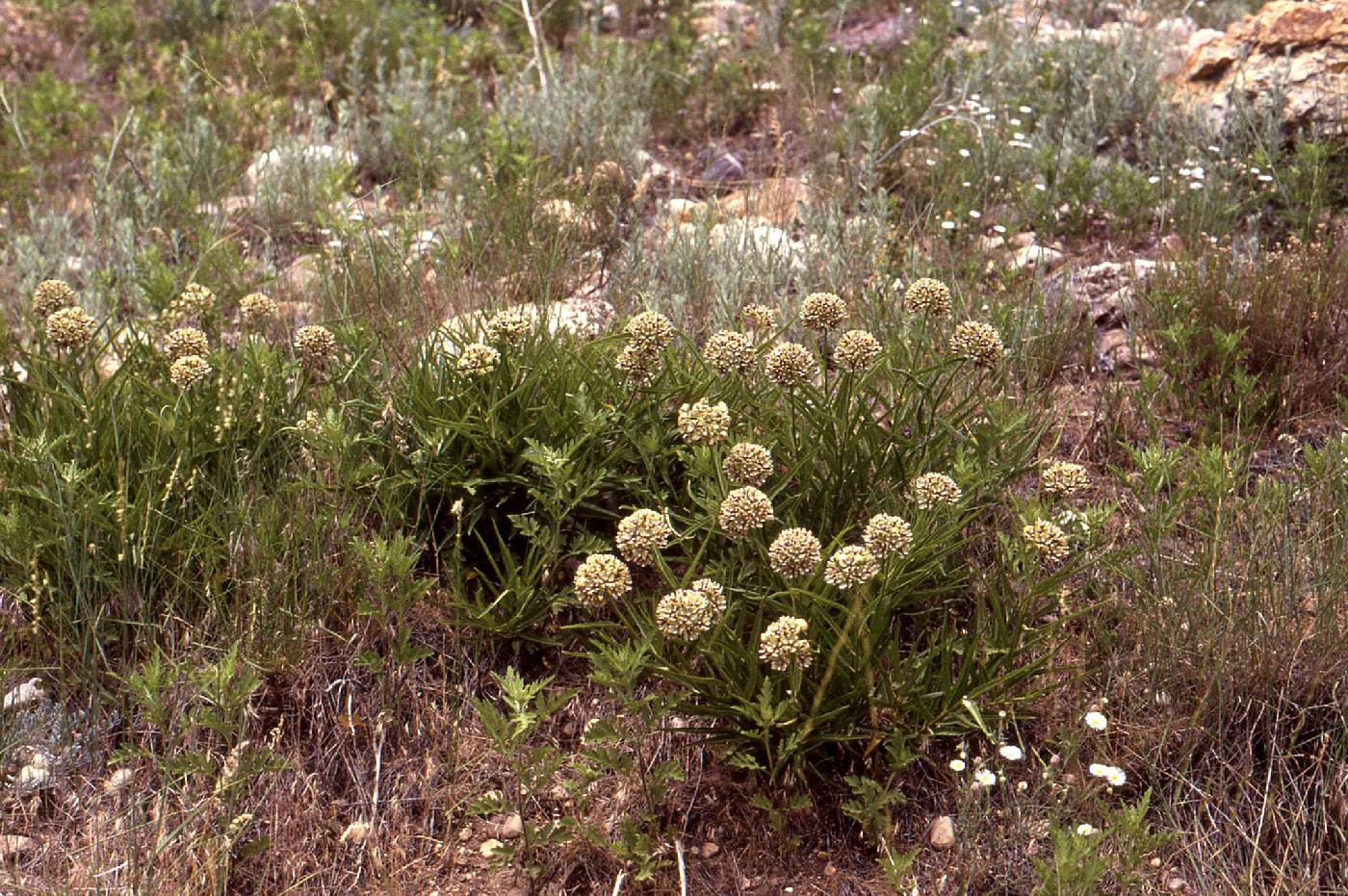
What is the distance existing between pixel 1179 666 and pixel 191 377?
254cm

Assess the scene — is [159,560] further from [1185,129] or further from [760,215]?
[1185,129]

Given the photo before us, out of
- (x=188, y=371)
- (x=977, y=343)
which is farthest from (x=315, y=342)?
(x=977, y=343)

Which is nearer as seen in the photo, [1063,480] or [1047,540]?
[1047,540]

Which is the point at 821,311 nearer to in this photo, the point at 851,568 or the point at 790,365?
the point at 790,365

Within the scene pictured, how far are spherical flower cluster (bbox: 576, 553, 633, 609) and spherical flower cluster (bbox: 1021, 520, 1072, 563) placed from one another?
885 millimetres

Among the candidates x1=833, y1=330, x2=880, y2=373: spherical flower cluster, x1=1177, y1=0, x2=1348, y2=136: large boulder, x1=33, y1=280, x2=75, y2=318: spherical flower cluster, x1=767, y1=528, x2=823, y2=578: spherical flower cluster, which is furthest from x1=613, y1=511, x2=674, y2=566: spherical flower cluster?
x1=1177, y1=0, x2=1348, y2=136: large boulder

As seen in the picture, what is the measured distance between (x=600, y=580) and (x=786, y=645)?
43cm

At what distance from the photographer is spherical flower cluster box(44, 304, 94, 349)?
312 centimetres

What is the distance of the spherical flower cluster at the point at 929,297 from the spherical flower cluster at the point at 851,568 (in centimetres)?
92

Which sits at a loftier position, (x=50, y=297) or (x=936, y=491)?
(x=50, y=297)

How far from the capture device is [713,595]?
98.0 inches

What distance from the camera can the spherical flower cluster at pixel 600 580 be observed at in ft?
8.32

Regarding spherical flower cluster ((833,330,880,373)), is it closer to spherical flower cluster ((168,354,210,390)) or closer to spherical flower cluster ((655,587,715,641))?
spherical flower cluster ((655,587,715,641))

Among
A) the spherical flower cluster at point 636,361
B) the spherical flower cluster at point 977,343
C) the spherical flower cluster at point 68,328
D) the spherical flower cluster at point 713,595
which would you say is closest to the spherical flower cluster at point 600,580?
the spherical flower cluster at point 713,595
